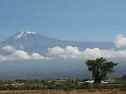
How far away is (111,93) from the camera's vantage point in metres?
50.2

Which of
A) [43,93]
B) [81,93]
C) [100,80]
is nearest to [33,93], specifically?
[43,93]

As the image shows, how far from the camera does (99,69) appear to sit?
87.6 m

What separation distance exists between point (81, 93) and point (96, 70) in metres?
35.4

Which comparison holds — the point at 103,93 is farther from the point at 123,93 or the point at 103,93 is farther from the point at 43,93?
the point at 43,93

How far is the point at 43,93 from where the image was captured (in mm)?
52344

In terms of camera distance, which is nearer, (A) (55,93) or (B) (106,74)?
(A) (55,93)

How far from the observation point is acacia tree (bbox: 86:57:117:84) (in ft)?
283

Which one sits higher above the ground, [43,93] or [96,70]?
[96,70]

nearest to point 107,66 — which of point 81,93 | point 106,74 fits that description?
point 106,74

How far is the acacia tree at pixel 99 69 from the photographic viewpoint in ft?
283

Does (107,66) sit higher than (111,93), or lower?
higher

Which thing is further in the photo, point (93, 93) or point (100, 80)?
point (100, 80)

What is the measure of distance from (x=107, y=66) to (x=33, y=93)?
3705 centimetres

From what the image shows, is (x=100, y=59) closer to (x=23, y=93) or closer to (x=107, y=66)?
(x=107, y=66)
